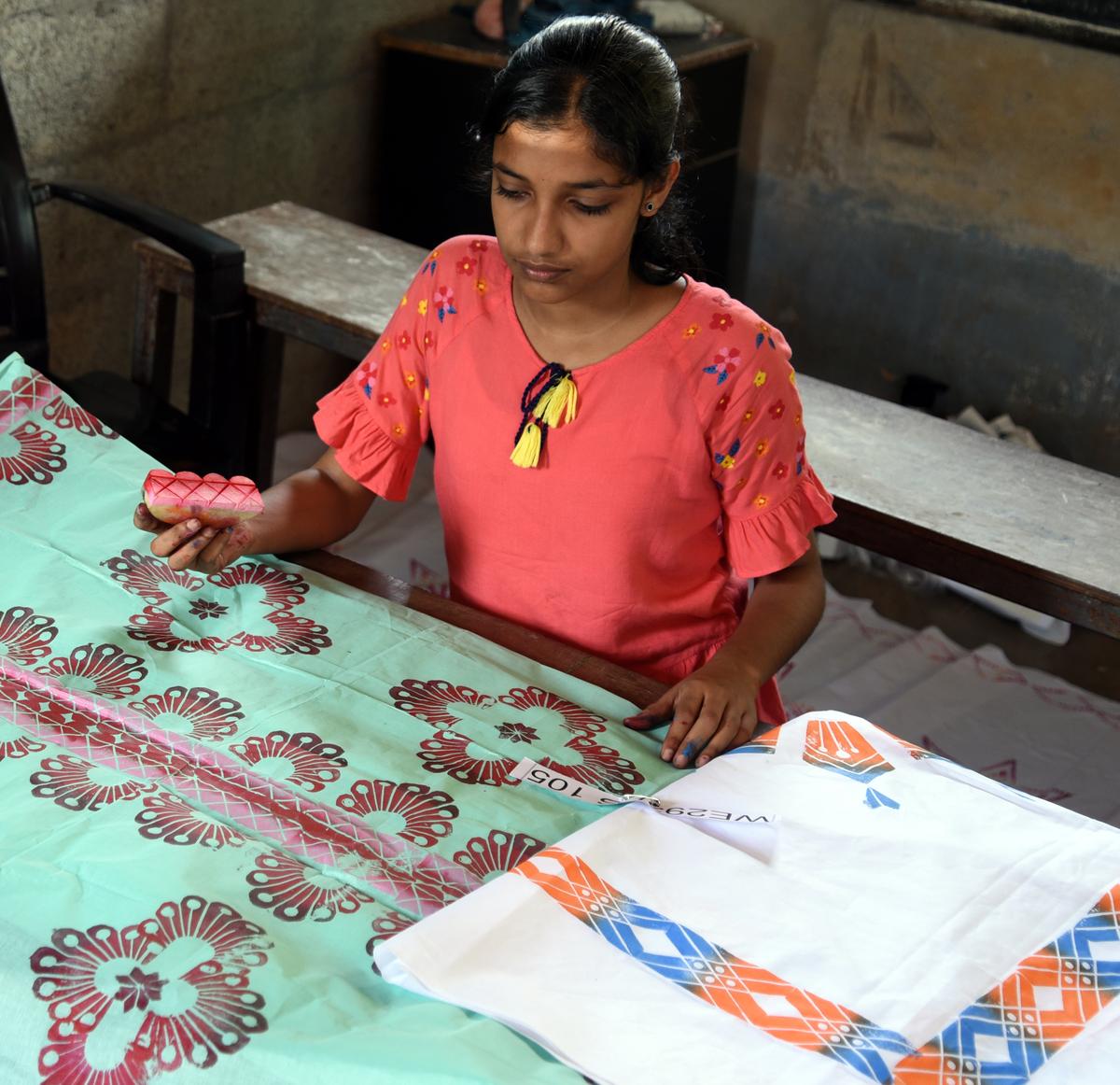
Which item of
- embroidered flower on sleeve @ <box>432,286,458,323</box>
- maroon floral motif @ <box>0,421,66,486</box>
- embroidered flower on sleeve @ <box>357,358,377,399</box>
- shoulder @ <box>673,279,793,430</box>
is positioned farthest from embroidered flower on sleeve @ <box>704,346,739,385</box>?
maroon floral motif @ <box>0,421,66,486</box>

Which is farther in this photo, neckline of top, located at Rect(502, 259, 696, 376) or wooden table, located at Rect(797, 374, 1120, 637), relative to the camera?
wooden table, located at Rect(797, 374, 1120, 637)

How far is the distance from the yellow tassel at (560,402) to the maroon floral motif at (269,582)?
328 millimetres

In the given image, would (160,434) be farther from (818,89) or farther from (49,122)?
(818,89)

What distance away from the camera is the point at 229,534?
149 cm

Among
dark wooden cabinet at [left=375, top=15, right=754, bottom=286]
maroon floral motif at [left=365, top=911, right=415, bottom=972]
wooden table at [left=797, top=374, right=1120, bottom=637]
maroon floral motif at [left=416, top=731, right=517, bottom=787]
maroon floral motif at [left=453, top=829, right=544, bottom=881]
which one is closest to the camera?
maroon floral motif at [left=365, top=911, right=415, bottom=972]

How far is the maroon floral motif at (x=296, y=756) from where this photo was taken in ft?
3.96

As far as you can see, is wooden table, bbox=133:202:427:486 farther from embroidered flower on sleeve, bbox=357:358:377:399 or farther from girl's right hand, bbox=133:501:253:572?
girl's right hand, bbox=133:501:253:572

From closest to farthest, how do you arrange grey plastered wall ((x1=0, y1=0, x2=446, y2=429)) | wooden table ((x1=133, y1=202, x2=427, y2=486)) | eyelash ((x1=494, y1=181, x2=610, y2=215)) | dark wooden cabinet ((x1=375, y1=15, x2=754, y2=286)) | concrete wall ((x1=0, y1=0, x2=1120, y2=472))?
eyelash ((x1=494, y1=181, x2=610, y2=215)), wooden table ((x1=133, y1=202, x2=427, y2=486)), grey plastered wall ((x1=0, y1=0, x2=446, y2=429)), concrete wall ((x1=0, y1=0, x2=1120, y2=472)), dark wooden cabinet ((x1=375, y1=15, x2=754, y2=286))

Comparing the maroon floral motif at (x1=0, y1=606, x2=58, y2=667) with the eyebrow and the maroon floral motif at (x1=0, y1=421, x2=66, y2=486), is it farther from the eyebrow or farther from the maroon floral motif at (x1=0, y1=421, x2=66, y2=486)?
the eyebrow

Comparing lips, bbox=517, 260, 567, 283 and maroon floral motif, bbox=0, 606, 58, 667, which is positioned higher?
lips, bbox=517, 260, 567, 283

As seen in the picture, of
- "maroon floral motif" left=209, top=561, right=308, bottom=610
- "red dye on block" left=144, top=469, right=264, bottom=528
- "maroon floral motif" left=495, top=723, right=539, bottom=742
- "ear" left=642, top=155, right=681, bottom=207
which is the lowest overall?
"maroon floral motif" left=495, top=723, right=539, bottom=742

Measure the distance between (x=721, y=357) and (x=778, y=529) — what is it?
20 cm

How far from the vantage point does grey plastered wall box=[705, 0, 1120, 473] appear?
3695 mm

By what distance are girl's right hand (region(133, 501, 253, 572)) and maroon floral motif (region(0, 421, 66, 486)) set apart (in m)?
0.15
